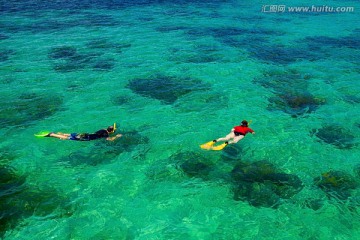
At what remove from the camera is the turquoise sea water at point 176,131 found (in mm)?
12133

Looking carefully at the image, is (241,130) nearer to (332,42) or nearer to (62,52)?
(62,52)

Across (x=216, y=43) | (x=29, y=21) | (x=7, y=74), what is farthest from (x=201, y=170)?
(x=29, y=21)

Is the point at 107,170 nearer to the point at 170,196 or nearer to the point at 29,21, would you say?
the point at 170,196

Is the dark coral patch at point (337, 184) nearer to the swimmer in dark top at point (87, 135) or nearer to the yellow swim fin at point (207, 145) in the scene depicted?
the yellow swim fin at point (207, 145)

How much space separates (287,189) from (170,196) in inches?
204

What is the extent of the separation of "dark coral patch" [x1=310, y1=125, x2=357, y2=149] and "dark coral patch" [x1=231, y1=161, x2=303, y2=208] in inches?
163

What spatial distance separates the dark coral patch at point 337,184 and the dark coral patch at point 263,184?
3.41 ft

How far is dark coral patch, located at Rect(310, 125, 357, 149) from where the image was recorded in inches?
655

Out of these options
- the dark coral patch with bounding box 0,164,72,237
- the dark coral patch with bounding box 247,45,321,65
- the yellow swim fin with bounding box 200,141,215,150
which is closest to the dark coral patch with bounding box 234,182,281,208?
the yellow swim fin with bounding box 200,141,215,150

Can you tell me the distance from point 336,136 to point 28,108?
18255 millimetres

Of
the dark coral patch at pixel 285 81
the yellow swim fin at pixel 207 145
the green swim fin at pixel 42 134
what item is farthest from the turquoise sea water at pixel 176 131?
the yellow swim fin at pixel 207 145

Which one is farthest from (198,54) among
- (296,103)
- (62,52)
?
(62,52)

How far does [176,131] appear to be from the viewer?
1744 centimetres

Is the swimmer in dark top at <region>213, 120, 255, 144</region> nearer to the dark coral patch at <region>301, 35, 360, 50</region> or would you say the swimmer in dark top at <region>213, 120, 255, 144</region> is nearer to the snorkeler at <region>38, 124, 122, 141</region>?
the snorkeler at <region>38, 124, 122, 141</region>
